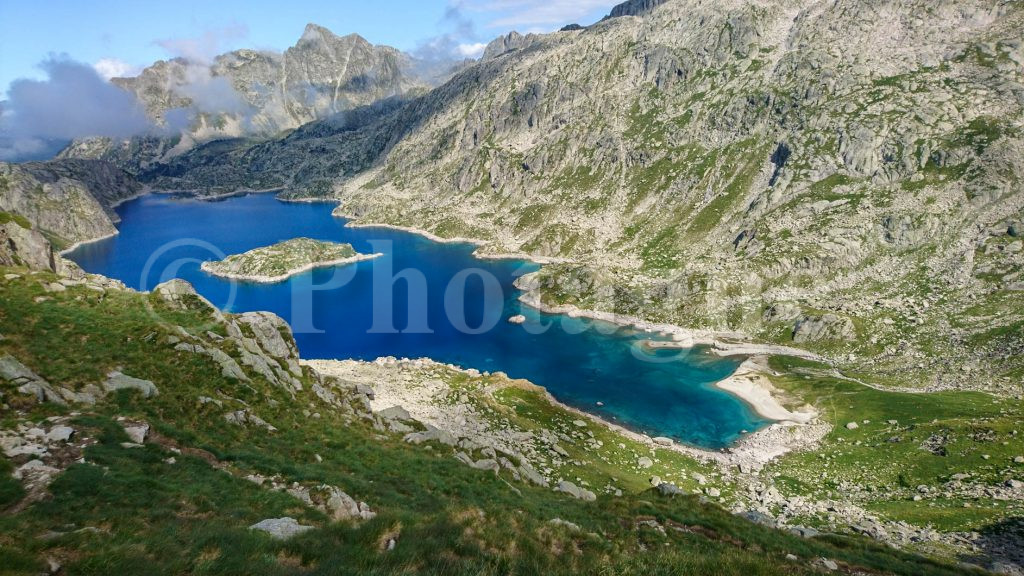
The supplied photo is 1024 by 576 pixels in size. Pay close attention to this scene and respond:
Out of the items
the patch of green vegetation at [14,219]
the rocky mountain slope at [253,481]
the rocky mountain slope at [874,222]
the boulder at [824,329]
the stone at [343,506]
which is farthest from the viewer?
the boulder at [824,329]

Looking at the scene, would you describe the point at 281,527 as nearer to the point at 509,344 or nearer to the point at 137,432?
the point at 137,432

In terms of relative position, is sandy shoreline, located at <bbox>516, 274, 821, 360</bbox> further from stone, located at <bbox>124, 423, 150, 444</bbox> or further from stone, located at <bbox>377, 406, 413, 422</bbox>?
stone, located at <bbox>124, 423, 150, 444</bbox>

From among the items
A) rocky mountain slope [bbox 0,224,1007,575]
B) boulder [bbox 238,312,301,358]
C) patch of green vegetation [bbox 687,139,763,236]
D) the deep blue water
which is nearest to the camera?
rocky mountain slope [bbox 0,224,1007,575]

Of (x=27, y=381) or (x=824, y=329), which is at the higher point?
(x=27, y=381)

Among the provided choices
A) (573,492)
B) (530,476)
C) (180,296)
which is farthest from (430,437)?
(180,296)

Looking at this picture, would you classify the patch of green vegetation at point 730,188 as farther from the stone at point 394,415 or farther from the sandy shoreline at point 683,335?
the stone at point 394,415

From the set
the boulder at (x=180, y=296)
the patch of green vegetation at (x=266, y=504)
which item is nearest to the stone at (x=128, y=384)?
the patch of green vegetation at (x=266, y=504)

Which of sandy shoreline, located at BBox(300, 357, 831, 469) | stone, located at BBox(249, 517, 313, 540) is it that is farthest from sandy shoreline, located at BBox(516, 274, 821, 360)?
stone, located at BBox(249, 517, 313, 540)
